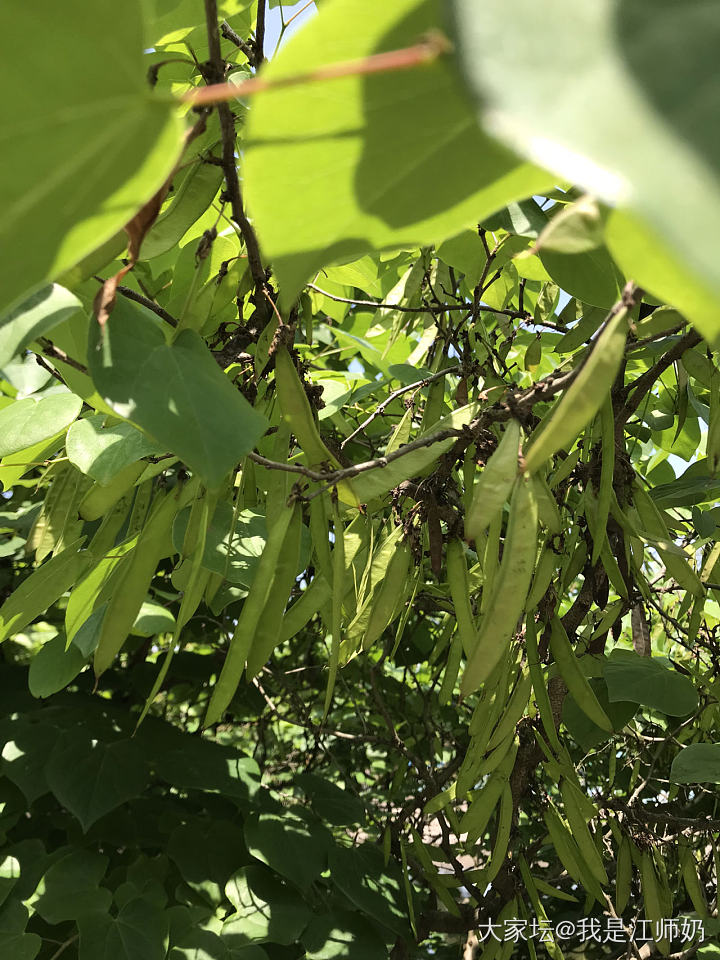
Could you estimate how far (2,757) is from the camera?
47.9 inches

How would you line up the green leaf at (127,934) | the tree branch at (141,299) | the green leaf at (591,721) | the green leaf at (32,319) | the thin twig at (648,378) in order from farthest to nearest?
1. the green leaf at (127,934)
2. the green leaf at (591,721)
3. the thin twig at (648,378)
4. the tree branch at (141,299)
5. the green leaf at (32,319)

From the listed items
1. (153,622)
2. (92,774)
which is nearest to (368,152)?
(153,622)

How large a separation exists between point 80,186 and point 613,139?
6.5 inches

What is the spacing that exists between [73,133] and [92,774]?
3.63 feet

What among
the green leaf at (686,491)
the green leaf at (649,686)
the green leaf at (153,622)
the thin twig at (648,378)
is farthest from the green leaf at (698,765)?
the green leaf at (153,622)

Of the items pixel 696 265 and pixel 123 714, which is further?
pixel 123 714

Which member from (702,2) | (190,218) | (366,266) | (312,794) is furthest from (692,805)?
(702,2)

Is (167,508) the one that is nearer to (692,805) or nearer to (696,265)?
(696,265)

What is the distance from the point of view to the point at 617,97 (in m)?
0.19

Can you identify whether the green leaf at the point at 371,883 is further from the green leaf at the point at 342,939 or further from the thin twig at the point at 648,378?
the thin twig at the point at 648,378

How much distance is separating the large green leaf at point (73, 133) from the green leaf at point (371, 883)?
1.17m

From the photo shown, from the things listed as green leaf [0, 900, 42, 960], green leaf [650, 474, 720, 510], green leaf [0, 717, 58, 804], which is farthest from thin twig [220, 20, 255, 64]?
green leaf [0, 900, 42, 960]

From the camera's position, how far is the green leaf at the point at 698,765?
90cm

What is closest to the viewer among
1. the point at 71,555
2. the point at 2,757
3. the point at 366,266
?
the point at 71,555
